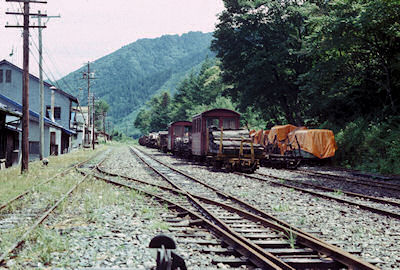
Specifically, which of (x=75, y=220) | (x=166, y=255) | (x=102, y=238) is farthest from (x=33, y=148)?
(x=166, y=255)

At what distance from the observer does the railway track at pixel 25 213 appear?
5.28 metres

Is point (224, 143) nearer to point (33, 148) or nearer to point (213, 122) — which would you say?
point (213, 122)

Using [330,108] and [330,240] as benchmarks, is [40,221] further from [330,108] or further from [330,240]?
[330,108]

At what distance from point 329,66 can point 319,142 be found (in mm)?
4865

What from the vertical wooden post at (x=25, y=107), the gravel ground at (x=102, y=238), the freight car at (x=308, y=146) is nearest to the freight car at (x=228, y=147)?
the freight car at (x=308, y=146)

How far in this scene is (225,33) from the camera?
116 feet

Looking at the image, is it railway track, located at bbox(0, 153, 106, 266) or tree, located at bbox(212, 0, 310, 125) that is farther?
tree, located at bbox(212, 0, 310, 125)

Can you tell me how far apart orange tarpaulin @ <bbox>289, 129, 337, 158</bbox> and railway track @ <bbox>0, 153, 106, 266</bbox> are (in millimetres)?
14703

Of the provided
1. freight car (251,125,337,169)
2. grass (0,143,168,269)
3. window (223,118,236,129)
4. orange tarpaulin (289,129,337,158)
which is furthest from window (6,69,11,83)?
grass (0,143,168,269)

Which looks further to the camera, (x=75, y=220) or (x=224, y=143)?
(x=224, y=143)

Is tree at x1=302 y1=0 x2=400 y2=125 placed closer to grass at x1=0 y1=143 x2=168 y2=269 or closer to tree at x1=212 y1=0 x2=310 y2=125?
tree at x1=212 y1=0 x2=310 y2=125

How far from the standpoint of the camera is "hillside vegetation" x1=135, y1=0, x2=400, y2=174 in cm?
1975

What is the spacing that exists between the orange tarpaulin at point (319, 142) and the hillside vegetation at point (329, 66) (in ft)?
4.08

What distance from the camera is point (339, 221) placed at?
23.1ft
